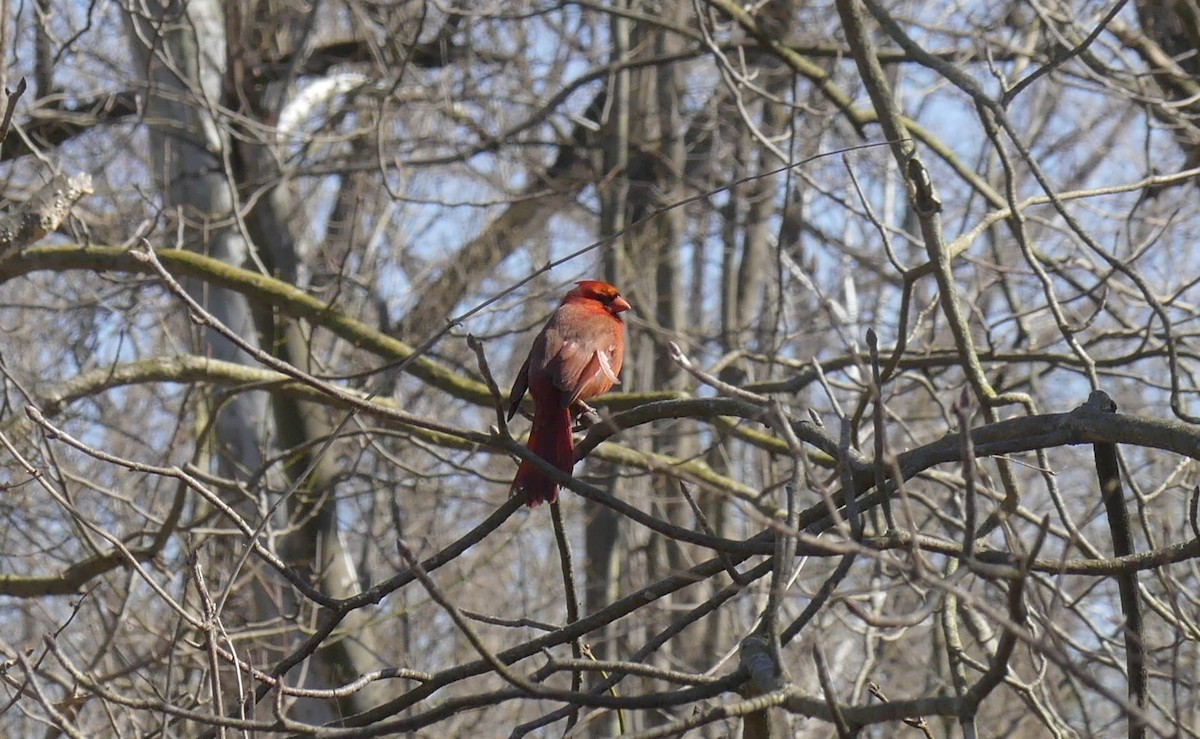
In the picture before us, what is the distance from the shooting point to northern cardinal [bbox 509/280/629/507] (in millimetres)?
3402

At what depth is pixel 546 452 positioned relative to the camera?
11.7ft

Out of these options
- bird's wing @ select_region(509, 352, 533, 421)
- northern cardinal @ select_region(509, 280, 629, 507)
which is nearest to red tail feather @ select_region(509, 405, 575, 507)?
northern cardinal @ select_region(509, 280, 629, 507)

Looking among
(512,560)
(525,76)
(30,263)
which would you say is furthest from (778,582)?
(512,560)

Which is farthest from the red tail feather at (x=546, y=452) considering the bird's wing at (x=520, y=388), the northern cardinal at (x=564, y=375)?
the bird's wing at (x=520, y=388)

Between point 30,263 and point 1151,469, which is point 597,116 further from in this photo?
point 30,263

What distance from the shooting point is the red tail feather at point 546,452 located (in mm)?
3201

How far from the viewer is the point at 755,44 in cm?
677

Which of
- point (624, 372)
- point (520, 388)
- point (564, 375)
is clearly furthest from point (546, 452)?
point (624, 372)

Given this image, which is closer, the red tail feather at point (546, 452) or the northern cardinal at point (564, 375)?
the red tail feather at point (546, 452)

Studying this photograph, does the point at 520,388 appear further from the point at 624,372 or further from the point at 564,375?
the point at 624,372

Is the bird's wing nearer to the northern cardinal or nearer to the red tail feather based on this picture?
the northern cardinal

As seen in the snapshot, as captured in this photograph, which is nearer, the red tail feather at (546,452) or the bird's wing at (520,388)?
the red tail feather at (546,452)

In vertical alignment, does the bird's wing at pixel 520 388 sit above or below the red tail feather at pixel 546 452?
above

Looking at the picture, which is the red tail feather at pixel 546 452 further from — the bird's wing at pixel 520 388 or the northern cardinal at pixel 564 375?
the bird's wing at pixel 520 388
